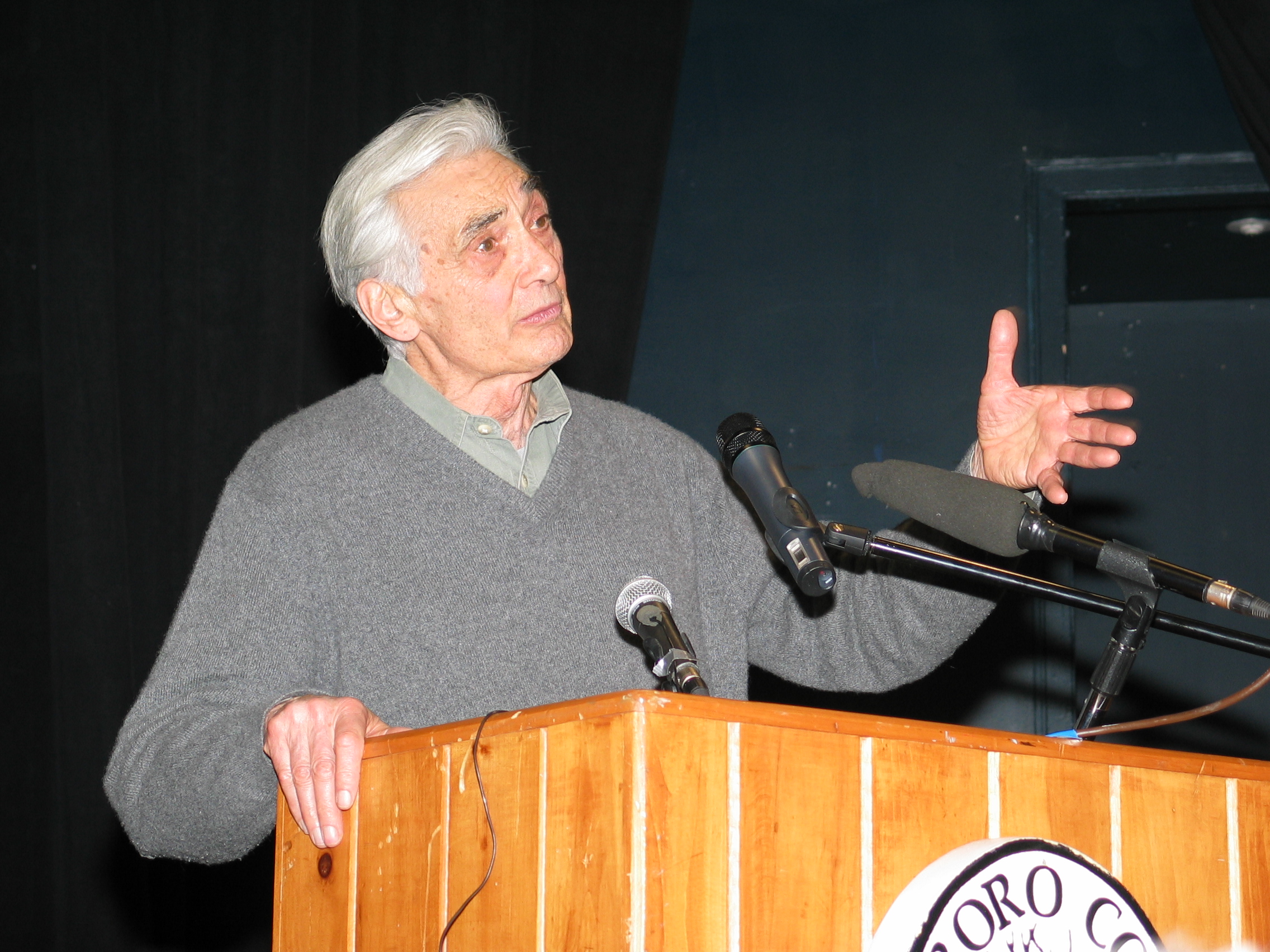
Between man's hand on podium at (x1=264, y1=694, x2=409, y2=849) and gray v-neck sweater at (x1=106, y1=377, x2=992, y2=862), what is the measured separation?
3.6 inches

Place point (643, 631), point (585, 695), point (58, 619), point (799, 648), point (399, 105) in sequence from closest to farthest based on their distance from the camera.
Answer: point (643, 631), point (585, 695), point (799, 648), point (58, 619), point (399, 105)

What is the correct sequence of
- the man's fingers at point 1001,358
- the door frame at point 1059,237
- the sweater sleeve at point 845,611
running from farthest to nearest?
the door frame at point 1059,237 < the sweater sleeve at point 845,611 < the man's fingers at point 1001,358

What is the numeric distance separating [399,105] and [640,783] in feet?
7.79

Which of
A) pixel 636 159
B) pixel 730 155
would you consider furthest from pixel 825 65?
pixel 636 159

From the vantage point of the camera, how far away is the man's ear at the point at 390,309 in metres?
1.76

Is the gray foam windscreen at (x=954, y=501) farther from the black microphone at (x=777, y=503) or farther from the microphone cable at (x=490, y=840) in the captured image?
the microphone cable at (x=490, y=840)

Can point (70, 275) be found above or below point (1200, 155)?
below

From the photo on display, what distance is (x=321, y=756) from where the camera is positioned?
1140mm

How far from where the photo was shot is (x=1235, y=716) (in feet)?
11.0

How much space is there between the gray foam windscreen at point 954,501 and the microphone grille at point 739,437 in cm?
11

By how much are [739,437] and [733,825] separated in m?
0.42

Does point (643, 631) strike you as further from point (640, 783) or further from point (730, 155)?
point (730, 155)

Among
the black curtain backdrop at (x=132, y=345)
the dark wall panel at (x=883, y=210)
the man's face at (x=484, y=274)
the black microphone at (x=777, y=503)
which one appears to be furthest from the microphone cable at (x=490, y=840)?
the dark wall panel at (x=883, y=210)

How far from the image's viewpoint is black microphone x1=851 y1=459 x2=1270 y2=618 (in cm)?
100
